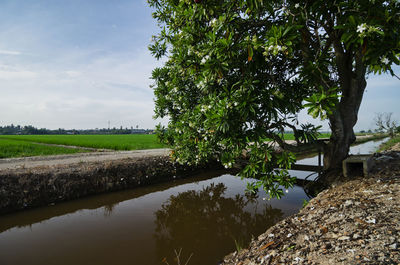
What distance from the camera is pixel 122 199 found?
646 centimetres

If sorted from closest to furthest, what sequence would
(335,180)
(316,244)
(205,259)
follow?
(316,244)
(205,259)
(335,180)

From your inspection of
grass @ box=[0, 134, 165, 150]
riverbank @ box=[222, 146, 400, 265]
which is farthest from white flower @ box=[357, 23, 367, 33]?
grass @ box=[0, 134, 165, 150]

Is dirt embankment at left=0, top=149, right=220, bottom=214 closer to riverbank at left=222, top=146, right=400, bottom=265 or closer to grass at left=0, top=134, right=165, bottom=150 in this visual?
grass at left=0, top=134, right=165, bottom=150

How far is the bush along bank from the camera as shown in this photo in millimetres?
5496

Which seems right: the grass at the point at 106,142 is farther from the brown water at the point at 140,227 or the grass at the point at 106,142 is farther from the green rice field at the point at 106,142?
the brown water at the point at 140,227

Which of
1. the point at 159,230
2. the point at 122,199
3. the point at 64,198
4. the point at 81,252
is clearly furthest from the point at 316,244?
the point at 64,198

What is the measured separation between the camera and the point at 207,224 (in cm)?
471

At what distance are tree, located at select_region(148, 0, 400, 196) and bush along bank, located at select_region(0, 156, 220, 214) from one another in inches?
113

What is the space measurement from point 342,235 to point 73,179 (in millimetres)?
6897

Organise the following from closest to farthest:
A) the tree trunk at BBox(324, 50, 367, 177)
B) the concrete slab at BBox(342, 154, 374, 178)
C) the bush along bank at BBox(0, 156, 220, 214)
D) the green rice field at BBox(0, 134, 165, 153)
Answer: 1. the concrete slab at BBox(342, 154, 374, 178)
2. the tree trunk at BBox(324, 50, 367, 177)
3. the bush along bank at BBox(0, 156, 220, 214)
4. the green rice field at BBox(0, 134, 165, 153)

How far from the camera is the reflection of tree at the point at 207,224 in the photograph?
3.69m

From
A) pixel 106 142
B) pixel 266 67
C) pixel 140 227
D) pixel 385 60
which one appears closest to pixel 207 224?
pixel 140 227

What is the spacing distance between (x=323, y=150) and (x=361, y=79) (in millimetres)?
1949

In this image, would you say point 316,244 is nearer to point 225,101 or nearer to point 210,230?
point 225,101
